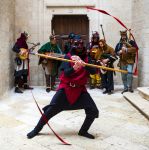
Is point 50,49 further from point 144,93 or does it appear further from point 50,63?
point 144,93

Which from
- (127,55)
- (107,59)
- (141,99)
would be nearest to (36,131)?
(141,99)

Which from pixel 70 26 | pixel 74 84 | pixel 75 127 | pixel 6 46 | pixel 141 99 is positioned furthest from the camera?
pixel 70 26

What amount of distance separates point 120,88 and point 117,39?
4.92ft

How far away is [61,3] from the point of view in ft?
30.9

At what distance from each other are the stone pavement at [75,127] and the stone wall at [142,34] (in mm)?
1338

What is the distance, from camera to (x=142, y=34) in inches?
343

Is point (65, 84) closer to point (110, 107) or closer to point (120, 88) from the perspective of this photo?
point (110, 107)

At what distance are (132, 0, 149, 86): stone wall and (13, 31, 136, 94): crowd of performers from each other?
43 centimetres

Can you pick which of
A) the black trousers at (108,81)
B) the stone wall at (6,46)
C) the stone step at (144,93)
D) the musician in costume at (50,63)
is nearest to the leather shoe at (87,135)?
the stone step at (144,93)

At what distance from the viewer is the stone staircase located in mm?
6476

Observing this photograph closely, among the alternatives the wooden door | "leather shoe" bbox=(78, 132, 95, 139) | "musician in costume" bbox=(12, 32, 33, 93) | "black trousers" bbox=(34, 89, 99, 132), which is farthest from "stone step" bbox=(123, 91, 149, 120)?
"musician in costume" bbox=(12, 32, 33, 93)

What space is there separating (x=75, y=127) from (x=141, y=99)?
2.48m

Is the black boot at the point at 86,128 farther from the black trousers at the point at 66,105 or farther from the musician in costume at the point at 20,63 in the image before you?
the musician in costume at the point at 20,63

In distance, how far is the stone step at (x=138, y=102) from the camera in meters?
6.40
